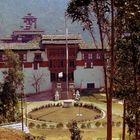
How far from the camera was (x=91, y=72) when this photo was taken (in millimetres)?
61781

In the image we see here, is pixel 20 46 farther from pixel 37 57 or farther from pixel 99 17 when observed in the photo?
pixel 99 17

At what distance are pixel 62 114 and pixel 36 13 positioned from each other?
12141cm

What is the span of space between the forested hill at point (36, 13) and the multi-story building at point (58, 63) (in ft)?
225

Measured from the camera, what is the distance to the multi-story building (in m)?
60.2

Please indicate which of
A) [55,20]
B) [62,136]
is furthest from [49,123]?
[55,20]

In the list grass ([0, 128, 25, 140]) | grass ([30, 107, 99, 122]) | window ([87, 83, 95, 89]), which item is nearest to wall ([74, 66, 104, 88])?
window ([87, 83, 95, 89])

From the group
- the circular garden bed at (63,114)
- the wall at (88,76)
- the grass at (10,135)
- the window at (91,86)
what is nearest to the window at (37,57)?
the wall at (88,76)

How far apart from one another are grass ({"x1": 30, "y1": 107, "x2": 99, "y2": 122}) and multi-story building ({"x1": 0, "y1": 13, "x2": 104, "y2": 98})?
30.0 feet

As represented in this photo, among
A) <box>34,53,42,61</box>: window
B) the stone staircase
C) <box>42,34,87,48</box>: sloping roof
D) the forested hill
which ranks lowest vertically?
the stone staircase

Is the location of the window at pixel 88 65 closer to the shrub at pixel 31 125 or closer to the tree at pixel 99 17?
the shrub at pixel 31 125

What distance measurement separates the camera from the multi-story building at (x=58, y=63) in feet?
198

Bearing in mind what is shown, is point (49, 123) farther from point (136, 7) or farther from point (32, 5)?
point (32, 5)

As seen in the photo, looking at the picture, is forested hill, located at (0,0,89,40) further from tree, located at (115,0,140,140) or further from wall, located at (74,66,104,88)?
tree, located at (115,0,140,140)

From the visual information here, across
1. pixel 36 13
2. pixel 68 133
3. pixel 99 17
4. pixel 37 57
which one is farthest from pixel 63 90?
pixel 36 13
